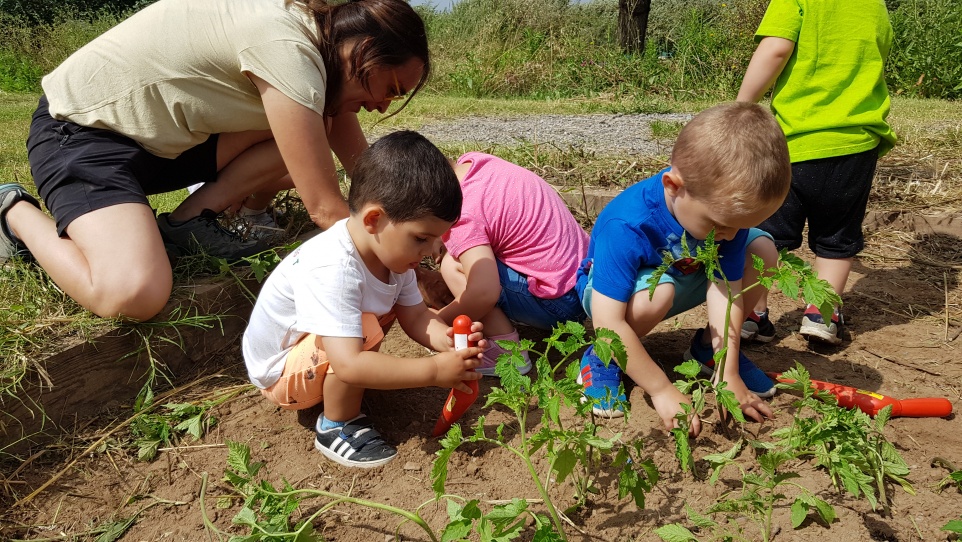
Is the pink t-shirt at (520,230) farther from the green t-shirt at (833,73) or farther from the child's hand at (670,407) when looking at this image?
the green t-shirt at (833,73)

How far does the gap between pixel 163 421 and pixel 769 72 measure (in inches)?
96.6

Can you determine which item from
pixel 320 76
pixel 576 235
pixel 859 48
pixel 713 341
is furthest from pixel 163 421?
pixel 859 48

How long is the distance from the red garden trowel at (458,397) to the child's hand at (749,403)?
0.71 m

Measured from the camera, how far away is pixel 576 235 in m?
2.69

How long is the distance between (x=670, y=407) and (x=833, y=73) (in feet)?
5.13

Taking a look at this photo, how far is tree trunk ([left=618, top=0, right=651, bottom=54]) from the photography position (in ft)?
38.1

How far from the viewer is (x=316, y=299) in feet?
6.30

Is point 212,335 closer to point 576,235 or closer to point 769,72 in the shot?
point 576,235

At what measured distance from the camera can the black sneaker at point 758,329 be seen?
274 centimetres

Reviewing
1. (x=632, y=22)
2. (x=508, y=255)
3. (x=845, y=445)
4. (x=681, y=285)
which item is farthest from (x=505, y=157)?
(x=632, y=22)

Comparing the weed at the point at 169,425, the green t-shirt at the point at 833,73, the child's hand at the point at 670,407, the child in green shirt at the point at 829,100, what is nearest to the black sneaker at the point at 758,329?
the child in green shirt at the point at 829,100

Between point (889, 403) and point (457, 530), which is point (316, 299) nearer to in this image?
point (457, 530)

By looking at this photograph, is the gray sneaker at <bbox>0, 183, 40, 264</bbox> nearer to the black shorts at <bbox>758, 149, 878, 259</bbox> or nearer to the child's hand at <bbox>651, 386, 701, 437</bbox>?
the child's hand at <bbox>651, 386, 701, 437</bbox>

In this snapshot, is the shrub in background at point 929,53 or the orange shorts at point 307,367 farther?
the shrub in background at point 929,53
